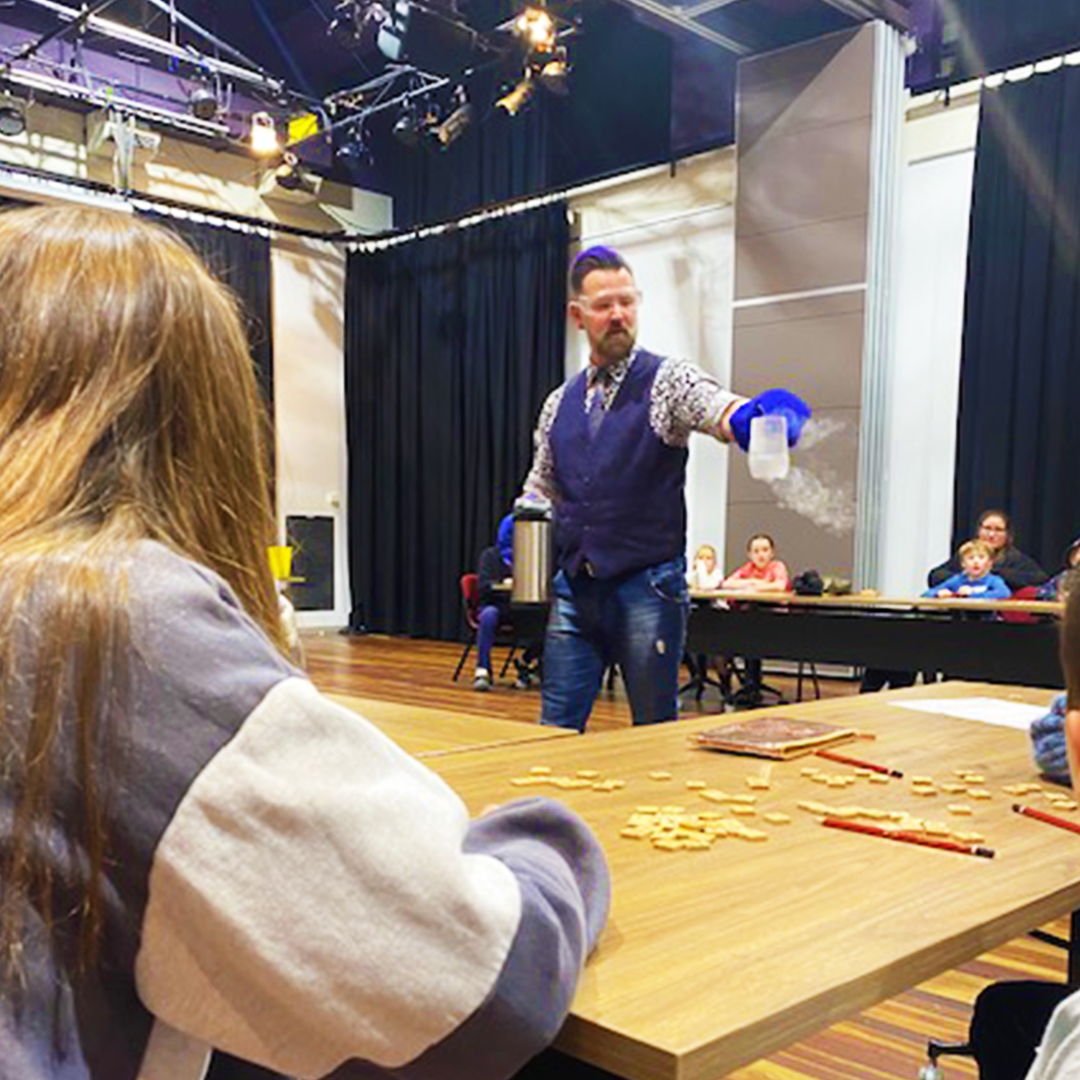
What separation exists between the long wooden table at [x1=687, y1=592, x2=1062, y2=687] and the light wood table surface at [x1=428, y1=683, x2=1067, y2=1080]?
8.05 ft

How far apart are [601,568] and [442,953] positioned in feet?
5.61

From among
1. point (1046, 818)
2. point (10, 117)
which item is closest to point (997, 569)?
point (1046, 818)

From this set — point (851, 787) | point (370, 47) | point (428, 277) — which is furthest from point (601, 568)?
point (428, 277)

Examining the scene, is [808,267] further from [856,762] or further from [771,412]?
[856,762]

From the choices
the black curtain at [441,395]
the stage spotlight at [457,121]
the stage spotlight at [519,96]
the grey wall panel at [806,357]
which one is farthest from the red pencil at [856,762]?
the black curtain at [441,395]

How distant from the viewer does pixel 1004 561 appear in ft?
17.1

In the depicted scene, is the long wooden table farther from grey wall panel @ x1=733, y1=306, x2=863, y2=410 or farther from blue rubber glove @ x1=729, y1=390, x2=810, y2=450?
grey wall panel @ x1=733, y1=306, x2=863, y2=410

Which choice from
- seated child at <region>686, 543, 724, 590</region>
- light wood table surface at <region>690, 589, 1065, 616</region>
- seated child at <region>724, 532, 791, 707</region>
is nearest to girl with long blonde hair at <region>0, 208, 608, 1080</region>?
light wood table surface at <region>690, 589, 1065, 616</region>

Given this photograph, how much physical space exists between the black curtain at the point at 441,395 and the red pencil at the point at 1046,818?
24.0ft

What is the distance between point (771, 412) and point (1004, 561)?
12.3ft

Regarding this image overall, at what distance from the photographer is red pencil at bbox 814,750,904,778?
118 cm

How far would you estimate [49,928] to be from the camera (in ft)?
1.64

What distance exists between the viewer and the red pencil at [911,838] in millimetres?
885

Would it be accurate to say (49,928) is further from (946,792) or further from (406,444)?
(406,444)
